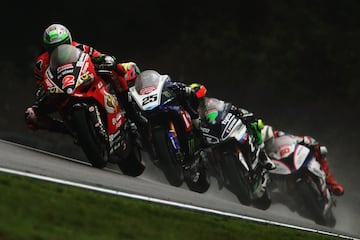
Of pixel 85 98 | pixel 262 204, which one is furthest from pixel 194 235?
pixel 262 204

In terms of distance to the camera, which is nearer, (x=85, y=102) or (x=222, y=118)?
(x=85, y=102)

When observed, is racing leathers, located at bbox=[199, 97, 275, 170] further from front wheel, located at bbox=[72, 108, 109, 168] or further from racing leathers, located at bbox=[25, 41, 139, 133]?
front wheel, located at bbox=[72, 108, 109, 168]

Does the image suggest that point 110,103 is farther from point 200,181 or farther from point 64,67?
point 200,181

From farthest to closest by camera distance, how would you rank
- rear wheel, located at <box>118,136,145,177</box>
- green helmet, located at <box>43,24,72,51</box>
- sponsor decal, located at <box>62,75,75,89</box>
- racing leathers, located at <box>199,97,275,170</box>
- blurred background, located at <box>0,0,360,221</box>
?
1. blurred background, located at <box>0,0,360,221</box>
2. racing leathers, located at <box>199,97,275,170</box>
3. rear wheel, located at <box>118,136,145,177</box>
4. green helmet, located at <box>43,24,72,51</box>
5. sponsor decal, located at <box>62,75,75,89</box>

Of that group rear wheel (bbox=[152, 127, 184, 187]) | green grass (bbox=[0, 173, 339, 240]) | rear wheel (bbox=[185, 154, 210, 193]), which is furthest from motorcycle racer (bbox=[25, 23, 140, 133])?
green grass (bbox=[0, 173, 339, 240])

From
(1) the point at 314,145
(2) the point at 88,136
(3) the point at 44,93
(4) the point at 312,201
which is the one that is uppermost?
(3) the point at 44,93

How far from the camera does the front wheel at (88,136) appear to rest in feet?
33.2

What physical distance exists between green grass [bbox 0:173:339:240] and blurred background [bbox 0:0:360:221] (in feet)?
36.4

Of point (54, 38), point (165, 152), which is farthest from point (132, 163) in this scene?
point (54, 38)

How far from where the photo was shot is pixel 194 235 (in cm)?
698

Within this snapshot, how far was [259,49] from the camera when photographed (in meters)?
20.6

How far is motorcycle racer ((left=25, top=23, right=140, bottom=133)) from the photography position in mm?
10688

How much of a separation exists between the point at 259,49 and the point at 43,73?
1038 centimetres

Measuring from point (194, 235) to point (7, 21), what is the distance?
12254 millimetres
